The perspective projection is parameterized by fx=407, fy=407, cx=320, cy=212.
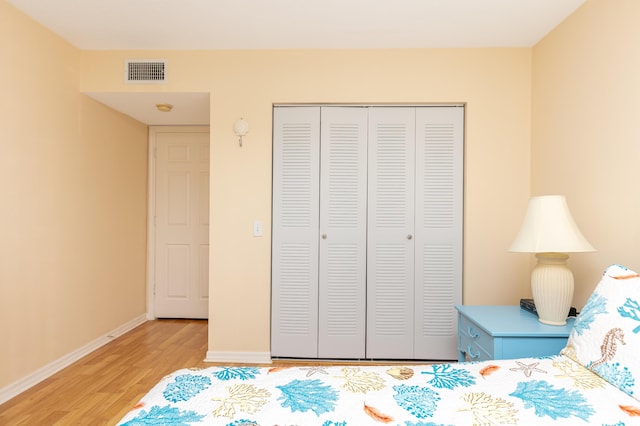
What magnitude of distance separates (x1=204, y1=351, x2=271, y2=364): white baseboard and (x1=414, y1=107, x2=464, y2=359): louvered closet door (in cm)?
120

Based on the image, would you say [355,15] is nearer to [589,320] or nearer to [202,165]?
[589,320]

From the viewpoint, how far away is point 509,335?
205cm

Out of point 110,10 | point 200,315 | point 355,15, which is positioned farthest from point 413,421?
point 200,315

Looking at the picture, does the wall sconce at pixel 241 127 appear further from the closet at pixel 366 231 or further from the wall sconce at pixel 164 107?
the wall sconce at pixel 164 107

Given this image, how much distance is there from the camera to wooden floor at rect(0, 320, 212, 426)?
7.73 feet

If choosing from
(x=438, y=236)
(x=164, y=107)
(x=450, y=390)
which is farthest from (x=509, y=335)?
(x=164, y=107)

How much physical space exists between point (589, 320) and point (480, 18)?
2042mm

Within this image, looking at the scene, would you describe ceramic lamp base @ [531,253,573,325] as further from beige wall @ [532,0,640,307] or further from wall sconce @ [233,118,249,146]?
wall sconce @ [233,118,249,146]

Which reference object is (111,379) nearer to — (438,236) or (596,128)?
(438,236)

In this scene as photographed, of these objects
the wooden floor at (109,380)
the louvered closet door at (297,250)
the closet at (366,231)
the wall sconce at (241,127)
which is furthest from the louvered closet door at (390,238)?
the wooden floor at (109,380)

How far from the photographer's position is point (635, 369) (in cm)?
131

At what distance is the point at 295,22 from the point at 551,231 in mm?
2066

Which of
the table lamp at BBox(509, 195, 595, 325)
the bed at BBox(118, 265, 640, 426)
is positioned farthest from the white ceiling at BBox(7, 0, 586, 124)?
the bed at BBox(118, 265, 640, 426)

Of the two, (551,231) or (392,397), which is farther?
(551,231)
